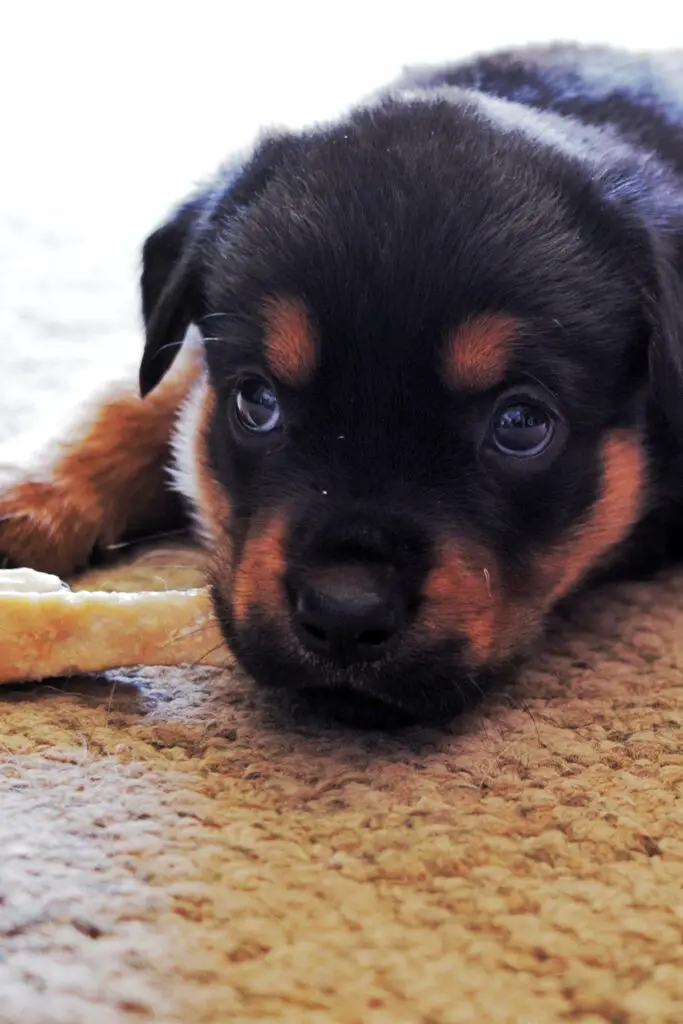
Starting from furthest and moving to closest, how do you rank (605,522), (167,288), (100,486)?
1. (100,486)
2. (167,288)
3. (605,522)

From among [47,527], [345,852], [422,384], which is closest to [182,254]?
[47,527]

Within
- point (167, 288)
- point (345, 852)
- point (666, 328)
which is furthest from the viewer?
point (167, 288)

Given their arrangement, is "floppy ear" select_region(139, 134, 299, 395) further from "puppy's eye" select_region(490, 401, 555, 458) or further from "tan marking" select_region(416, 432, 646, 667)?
"tan marking" select_region(416, 432, 646, 667)

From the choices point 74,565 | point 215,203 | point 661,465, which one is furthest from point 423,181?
point 74,565

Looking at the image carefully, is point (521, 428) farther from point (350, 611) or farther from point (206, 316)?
point (206, 316)

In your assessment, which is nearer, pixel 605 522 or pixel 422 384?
pixel 422 384
